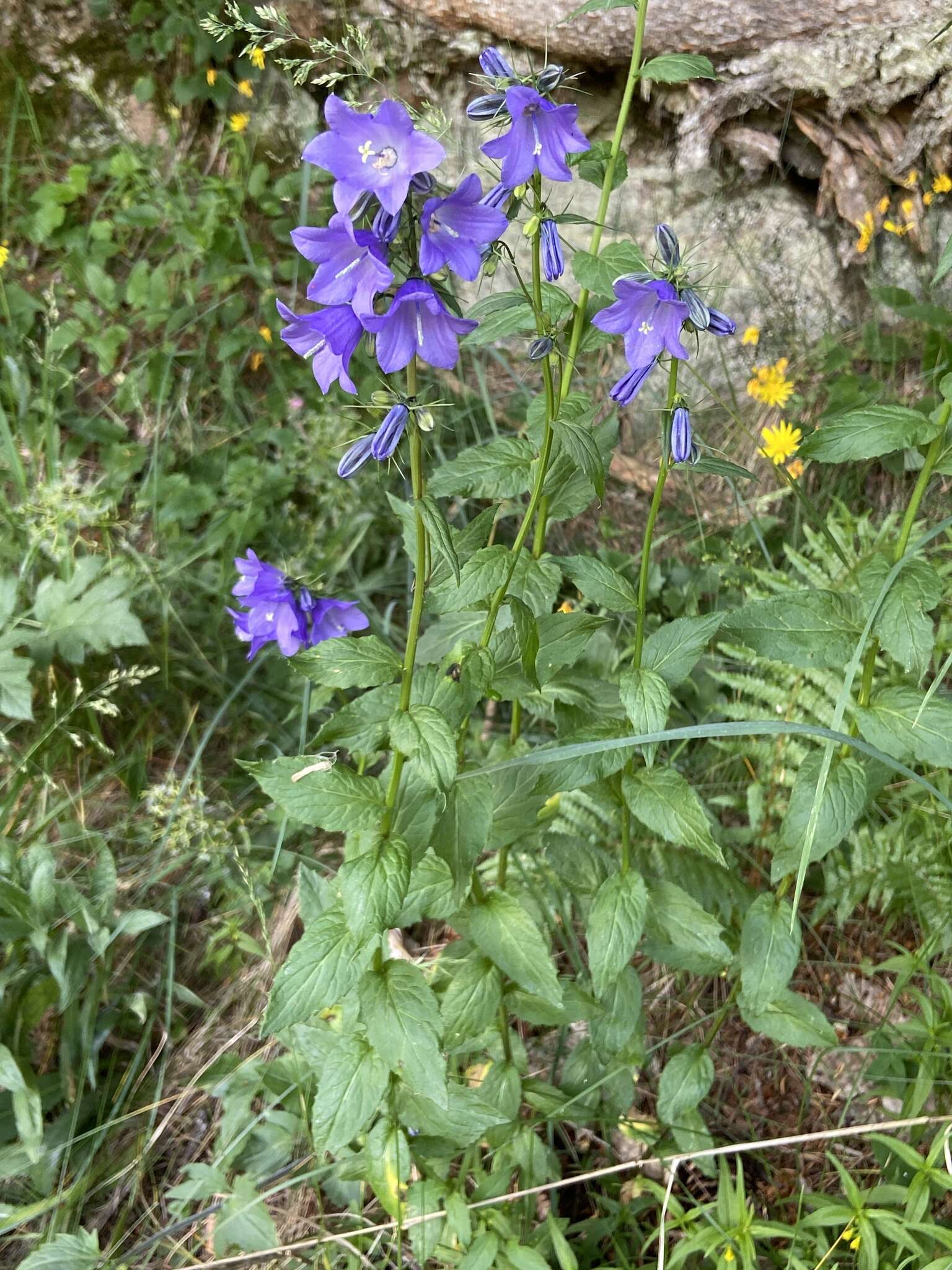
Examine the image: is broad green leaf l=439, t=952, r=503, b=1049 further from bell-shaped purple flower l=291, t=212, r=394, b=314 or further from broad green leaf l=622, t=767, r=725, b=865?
bell-shaped purple flower l=291, t=212, r=394, b=314

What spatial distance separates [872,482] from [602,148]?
224cm

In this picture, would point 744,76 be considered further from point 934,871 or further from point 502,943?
point 502,943

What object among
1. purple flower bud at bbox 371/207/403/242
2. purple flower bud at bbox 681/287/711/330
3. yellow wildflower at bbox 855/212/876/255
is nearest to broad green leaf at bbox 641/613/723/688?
purple flower bud at bbox 681/287/711/330

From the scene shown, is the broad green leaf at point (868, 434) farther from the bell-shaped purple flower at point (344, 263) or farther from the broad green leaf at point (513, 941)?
the broad green leaf at point (513, 941)

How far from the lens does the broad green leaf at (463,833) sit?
1834mm

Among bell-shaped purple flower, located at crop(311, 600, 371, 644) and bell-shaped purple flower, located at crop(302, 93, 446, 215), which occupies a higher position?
bell-shaped purple flower, located at crop(302, 93, 446, 215)

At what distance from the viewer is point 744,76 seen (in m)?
3.60

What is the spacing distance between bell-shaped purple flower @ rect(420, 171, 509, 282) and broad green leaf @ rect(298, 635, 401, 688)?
669 millimetres

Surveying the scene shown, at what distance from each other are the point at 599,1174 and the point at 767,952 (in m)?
0.61

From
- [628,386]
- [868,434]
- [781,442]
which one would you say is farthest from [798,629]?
[781,442]

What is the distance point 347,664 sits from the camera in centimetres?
177

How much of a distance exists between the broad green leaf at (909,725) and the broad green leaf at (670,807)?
382 millimetres

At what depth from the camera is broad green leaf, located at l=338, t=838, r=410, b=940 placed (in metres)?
1.63

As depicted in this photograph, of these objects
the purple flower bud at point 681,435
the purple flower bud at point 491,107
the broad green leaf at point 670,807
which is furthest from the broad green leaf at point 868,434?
Answer: the purple flower bud at point 491,107
